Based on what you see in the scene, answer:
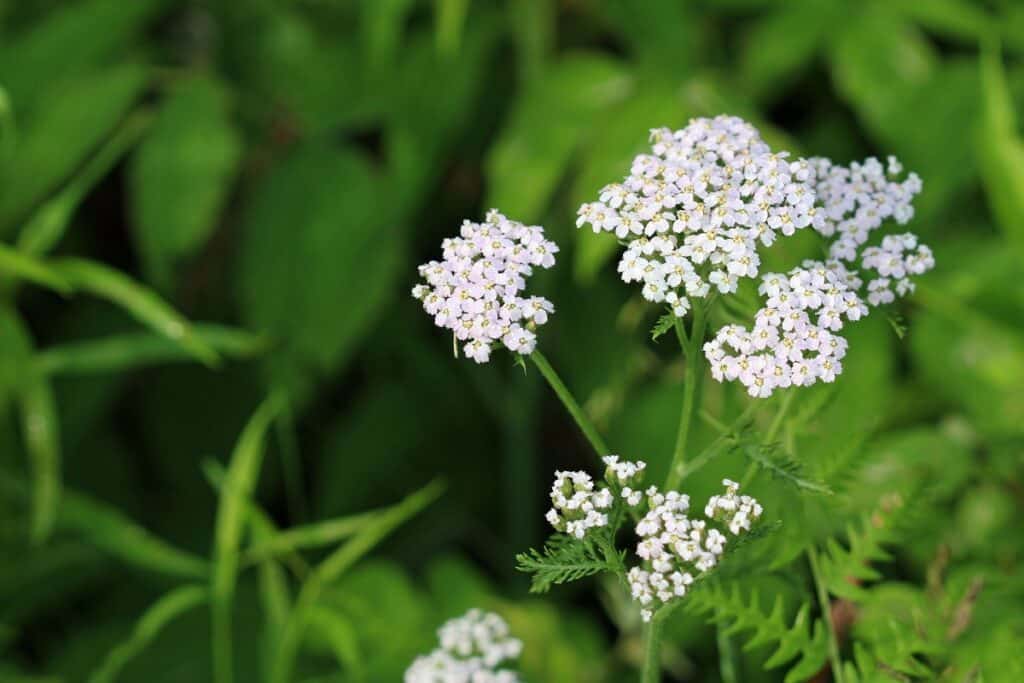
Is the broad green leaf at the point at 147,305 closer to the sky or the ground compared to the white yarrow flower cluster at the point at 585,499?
closer to the sky

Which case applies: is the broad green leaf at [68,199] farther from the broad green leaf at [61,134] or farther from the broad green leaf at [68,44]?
the broad green leaf at [68,44]

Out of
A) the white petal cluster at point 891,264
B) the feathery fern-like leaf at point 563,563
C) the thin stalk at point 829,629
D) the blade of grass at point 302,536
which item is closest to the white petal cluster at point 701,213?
the white petal cluster at point 891,264

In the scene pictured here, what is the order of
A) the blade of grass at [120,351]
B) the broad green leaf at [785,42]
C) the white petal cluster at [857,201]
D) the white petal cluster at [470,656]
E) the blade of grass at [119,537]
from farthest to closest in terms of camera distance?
the broad green leaf at [785,42] → the blade of grass at [120,351] → the blade of grass at [119,537] → the white petal cluster at [470,656] → the white petal cluster at [857,201]

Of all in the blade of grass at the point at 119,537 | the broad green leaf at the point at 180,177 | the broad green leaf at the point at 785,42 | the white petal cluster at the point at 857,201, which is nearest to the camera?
the white petal cluster at the point at 857,201

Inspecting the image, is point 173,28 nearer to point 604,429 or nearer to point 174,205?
point 174,205

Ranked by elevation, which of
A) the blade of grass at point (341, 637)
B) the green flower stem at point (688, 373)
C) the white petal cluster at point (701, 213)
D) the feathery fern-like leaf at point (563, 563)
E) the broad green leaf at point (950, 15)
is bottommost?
the feathery fern-like leaf at point (563, 563)

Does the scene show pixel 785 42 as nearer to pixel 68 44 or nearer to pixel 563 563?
pixel 68 44

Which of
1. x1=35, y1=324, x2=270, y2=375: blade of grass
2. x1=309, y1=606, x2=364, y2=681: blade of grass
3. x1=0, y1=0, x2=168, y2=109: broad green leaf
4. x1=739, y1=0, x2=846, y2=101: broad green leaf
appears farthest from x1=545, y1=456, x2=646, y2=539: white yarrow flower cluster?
x1=0, y1=0, x2=168, y2=109: broad green leaf

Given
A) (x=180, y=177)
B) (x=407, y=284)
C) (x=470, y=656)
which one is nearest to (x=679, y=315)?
(x=470, y=656)
